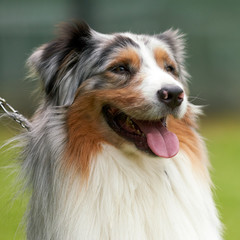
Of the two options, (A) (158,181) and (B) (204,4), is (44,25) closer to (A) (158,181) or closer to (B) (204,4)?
(B) (204,4)

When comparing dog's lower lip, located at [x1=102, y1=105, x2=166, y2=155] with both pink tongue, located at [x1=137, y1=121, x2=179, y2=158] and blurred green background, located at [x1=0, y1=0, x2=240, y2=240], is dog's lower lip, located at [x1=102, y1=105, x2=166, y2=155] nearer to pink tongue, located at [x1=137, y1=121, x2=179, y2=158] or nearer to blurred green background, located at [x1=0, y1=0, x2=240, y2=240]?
pink tongue, located at [x1=137, y1=121, x2=179, y2=158]

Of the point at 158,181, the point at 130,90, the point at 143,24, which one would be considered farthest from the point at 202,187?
the point at 143,24

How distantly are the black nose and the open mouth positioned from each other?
0.26 metres

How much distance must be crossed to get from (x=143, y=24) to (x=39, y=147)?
1161 centimetres

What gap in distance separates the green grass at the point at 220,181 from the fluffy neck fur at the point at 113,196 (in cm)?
42

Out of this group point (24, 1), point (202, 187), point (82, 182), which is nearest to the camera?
point (82, 182)

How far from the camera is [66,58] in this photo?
180 inches

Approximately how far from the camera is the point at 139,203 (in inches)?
171

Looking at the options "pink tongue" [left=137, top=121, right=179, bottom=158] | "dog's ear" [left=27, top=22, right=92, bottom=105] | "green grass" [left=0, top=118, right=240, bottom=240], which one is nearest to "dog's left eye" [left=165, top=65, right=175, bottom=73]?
"pink tongue" [left=137, top=121, right=179, bottom=158]

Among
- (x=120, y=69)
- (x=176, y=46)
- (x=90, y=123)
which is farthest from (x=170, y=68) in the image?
(x=90, y=123)

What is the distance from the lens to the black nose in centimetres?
416

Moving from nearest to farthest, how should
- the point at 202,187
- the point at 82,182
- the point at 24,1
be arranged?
1. the point at 82,182
2. the point at 202,187
3. the point at 24,1

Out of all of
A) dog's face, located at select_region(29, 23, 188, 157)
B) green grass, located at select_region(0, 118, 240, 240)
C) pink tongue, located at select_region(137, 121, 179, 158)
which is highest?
dog's face, located at select_region(29, 23, 188, 157)

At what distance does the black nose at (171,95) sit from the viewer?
13.7 ft
